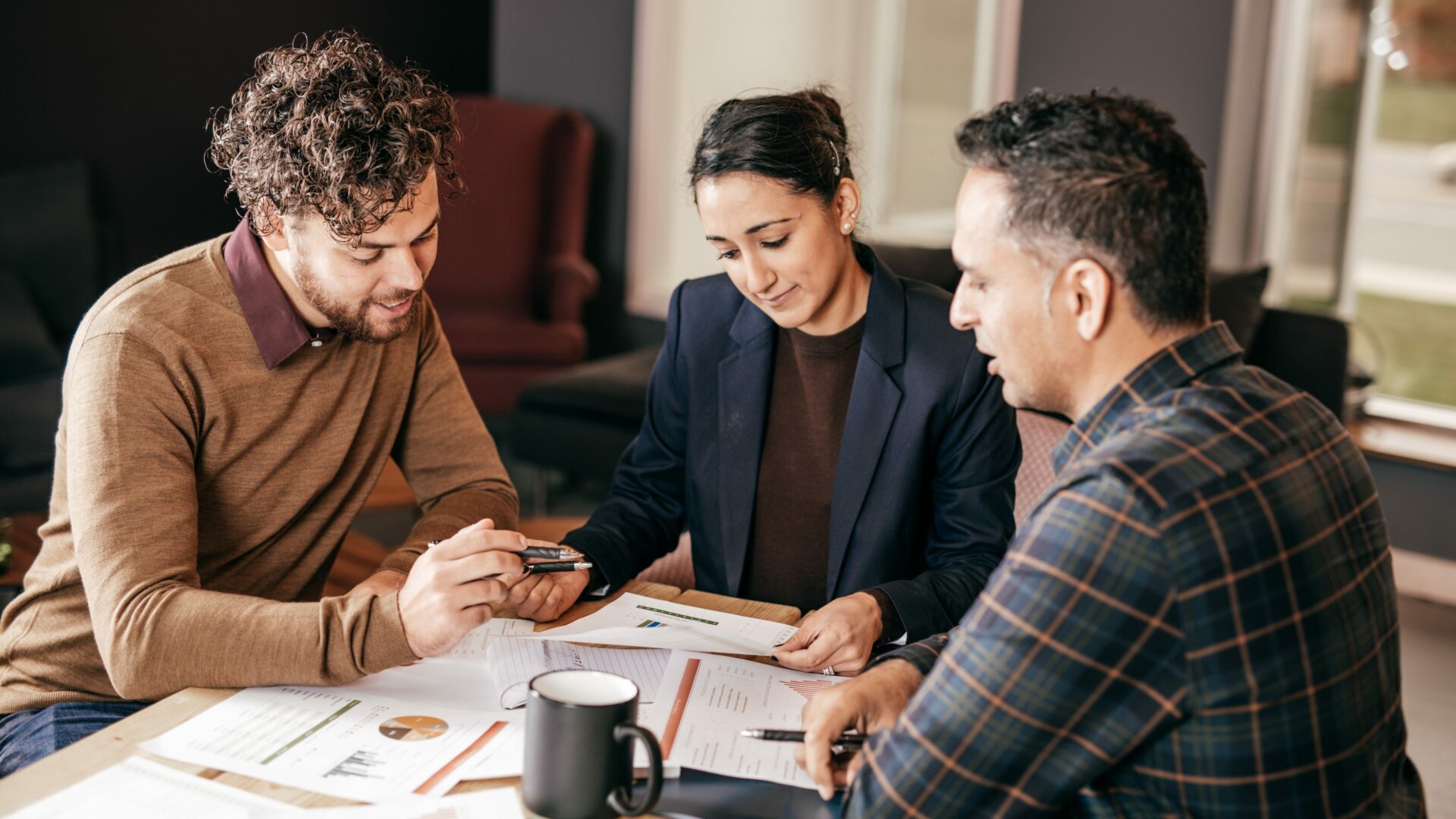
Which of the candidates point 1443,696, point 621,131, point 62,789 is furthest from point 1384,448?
point 62,789

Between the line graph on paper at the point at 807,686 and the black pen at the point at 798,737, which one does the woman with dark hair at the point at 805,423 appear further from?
the black pen at the point at 798,737

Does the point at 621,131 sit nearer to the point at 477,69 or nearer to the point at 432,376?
the point at 477,69

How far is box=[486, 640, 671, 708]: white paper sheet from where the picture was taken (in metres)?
1.36

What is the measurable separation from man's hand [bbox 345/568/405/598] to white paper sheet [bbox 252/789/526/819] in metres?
0.37

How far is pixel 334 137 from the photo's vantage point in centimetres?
158

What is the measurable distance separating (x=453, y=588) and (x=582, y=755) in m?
0.31

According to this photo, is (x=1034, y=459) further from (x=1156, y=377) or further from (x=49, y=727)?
(x=49, y=727)

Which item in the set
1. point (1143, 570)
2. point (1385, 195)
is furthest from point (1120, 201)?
point (1385, 195)

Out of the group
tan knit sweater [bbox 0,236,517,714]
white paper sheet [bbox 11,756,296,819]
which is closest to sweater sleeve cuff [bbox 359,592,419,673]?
tan knit sweater [bbox 0,236,517,714]

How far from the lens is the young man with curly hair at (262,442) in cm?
135

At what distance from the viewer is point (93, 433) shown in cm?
146

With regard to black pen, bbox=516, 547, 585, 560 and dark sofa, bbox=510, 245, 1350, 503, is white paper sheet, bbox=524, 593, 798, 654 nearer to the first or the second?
black pen, bbox=516, 547, 585, 560

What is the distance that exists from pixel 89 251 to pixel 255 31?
4.09 ft

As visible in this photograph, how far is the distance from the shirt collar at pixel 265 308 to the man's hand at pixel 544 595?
0.43m
